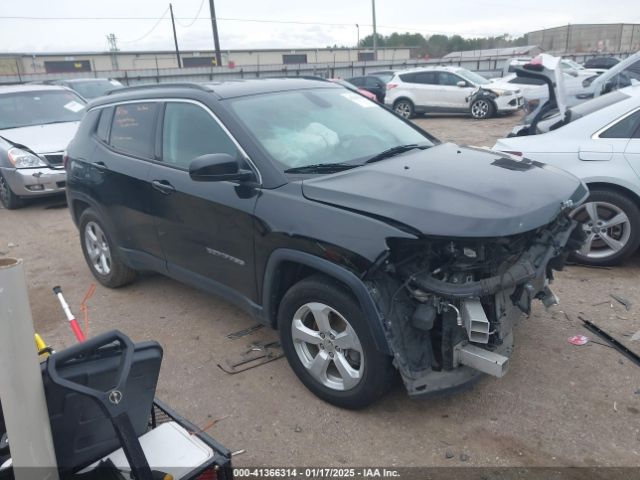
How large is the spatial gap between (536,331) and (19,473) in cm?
339

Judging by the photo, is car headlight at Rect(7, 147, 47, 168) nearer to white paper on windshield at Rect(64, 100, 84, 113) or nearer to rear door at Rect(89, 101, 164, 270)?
white paper on windshield at Rect(64, 100, 84, 113)

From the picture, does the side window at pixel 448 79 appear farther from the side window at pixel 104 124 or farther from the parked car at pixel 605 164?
the side window at pixel 104 124

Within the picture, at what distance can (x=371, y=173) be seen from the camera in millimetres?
3254

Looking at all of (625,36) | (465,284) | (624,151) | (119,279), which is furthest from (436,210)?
(625,36)

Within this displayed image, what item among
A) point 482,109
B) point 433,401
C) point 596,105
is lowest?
point 433,401

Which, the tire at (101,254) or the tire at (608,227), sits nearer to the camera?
the tire at (608,227)

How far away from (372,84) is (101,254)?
17190 millimetres

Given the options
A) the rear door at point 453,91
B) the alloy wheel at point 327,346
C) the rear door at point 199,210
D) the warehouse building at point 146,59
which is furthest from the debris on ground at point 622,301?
the warehouse building at point 146,59

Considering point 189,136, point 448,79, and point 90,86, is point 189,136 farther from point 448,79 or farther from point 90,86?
point 448,79

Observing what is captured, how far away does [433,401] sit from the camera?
325cm

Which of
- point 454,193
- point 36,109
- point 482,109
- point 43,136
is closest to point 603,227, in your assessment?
point 454,193

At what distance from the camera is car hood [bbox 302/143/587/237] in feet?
8.86

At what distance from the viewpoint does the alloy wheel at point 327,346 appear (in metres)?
3.03

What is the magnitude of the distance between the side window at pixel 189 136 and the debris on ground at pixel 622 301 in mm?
3237
